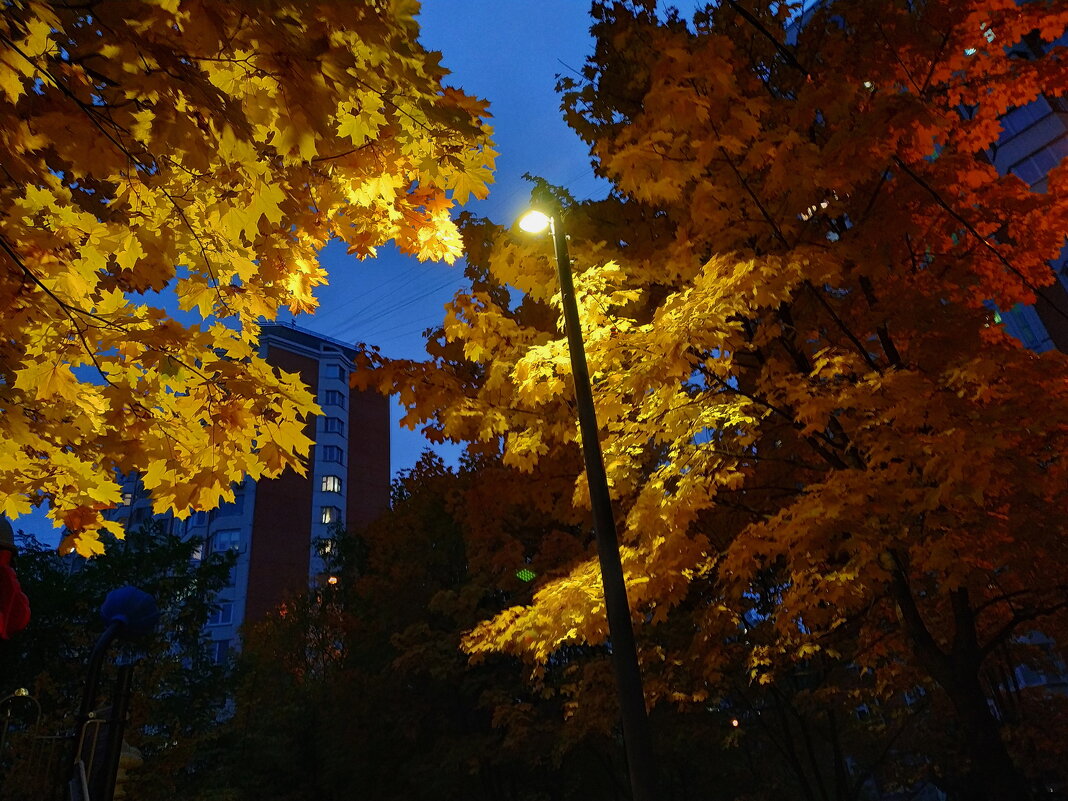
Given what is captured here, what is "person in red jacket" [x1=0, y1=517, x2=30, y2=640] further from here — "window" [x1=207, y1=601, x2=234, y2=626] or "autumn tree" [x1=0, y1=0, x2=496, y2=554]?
"window" [x1=207, y1=601, x2=234, y2=626]

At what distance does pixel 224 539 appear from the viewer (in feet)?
146

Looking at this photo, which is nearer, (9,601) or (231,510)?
(9,601)

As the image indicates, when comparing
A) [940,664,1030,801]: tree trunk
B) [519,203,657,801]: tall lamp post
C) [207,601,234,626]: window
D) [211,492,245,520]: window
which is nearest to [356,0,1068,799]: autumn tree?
[940,664,1030,801]: tree trunk

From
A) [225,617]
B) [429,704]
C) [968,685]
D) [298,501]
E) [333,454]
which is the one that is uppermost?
[333,454]

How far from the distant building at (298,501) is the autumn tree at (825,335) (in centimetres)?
3388

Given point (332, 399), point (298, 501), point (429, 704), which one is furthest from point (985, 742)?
point (332, 399)

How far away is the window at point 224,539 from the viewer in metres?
44.3

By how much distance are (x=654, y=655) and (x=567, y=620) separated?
470 centimetres

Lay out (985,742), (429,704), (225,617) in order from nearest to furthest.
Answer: (985,742) < (429,704) < (225,617)

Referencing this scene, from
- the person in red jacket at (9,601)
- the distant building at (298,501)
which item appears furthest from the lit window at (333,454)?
the person in red jacket at (9,601)

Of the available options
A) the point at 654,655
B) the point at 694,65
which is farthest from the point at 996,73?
the point at 654,655

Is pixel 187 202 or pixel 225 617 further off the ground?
pixel 225 617

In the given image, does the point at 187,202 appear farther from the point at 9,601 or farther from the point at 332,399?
the point at 332,399

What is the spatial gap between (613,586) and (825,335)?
17.4 feet
